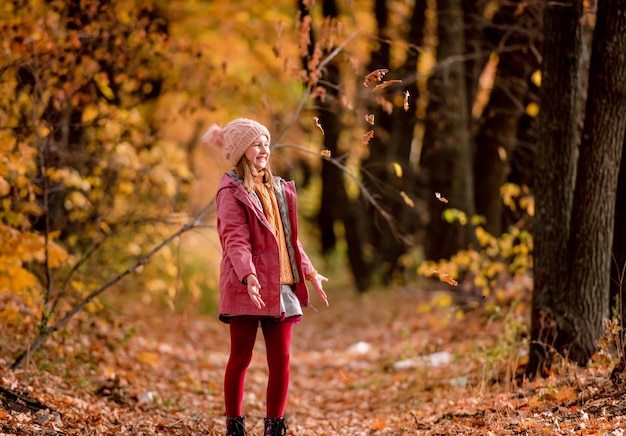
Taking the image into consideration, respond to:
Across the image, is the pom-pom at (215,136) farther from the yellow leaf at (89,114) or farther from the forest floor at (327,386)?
the yellow leaf at (89,114)

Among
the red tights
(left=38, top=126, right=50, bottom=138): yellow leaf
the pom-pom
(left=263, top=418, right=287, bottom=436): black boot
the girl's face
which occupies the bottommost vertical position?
(left=263, top=418, right=287, bottom=436): black boot

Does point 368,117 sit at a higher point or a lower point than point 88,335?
higher

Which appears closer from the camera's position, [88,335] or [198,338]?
[88,335]

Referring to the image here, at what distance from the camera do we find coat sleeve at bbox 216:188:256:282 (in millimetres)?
4363

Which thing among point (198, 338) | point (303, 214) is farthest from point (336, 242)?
point (198, 338)

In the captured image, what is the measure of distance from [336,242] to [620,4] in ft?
45.7

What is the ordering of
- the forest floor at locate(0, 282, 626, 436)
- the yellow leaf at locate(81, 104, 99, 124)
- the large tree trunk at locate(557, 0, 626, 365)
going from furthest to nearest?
the yellow leaf at locate(81, 104, 99, 124) < the large tree trunk at locate(557, 0, 626, 365) < the forest floor at locate(0, 282, 626, 436)

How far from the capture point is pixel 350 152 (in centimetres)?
907

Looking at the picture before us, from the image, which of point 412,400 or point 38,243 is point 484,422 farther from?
point 38,243

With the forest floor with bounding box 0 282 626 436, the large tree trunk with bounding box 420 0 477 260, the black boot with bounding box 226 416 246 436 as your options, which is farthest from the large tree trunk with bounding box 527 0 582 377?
the large tree trunk with bounding box 420 0 477 260

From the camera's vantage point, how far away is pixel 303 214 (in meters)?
21.5

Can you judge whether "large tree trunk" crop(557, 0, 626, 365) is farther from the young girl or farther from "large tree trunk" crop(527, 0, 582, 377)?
the young girl

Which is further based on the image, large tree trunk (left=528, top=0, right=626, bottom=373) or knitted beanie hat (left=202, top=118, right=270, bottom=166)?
large tree trunk (left=528, top=0, right=626, bottom=373)

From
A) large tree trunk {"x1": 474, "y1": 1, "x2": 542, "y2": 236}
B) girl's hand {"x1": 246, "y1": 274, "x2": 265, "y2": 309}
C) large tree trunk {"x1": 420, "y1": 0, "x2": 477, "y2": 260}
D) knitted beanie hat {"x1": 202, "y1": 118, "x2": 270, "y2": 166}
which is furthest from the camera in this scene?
large tree trunk {"x1": 420, "y1": 0, "x2": 477, "y2": 260}
